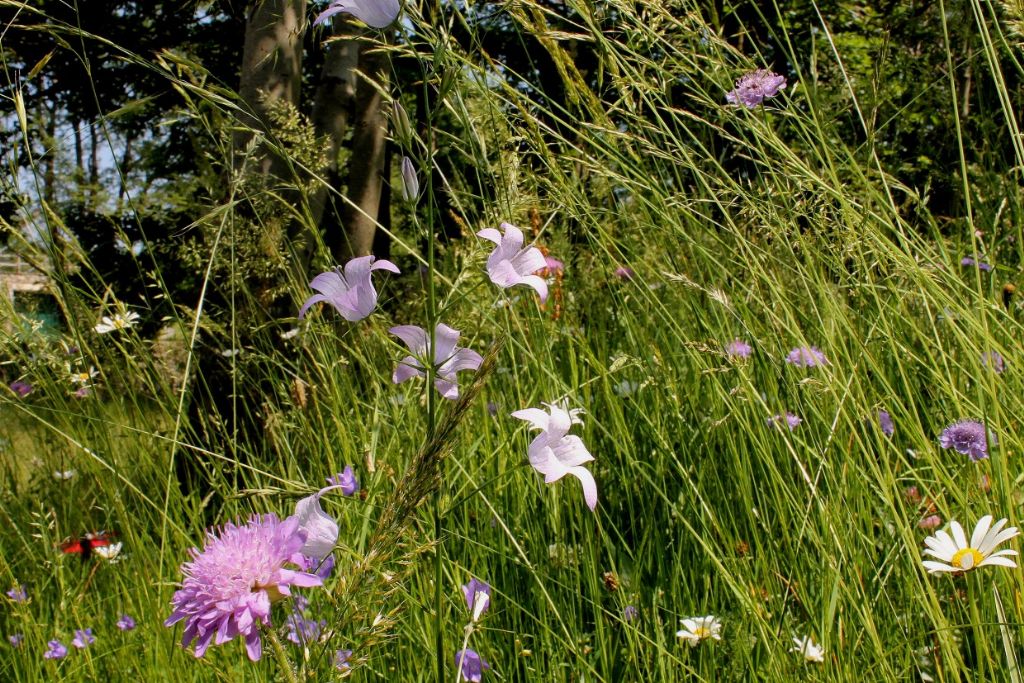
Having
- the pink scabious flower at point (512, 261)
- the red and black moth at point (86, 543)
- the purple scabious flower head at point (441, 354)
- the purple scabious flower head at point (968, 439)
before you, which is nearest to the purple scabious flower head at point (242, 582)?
the purple scabious flower head at point (441, 354)

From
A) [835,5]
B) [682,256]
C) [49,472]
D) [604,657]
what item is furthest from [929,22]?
[835,5]

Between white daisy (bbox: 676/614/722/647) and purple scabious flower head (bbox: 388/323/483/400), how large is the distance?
0.59 meters

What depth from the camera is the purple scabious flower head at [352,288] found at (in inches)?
32.8

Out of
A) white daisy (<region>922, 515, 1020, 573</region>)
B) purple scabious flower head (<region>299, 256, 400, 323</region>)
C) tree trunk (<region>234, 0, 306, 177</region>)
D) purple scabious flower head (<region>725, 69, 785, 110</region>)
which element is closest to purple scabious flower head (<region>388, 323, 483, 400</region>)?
purple scabious flower head (<region>299, 256, 400, 323</region>)

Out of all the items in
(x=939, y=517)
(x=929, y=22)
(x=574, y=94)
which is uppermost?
(x=929, y=22)

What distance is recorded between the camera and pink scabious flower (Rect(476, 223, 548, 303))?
788 mm

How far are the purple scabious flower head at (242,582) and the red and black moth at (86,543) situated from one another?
4.19 feet

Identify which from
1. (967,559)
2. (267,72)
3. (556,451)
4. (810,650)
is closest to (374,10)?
(556,451)

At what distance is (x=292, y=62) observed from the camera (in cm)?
384

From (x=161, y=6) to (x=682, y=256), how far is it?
781 centimetres

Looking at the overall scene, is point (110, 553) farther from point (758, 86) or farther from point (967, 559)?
point (758, 86)

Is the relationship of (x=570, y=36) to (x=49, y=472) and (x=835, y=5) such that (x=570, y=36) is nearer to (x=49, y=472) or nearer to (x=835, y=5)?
(x=49, y=472)

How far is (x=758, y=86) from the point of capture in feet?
5.69

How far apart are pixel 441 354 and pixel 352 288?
115mm
